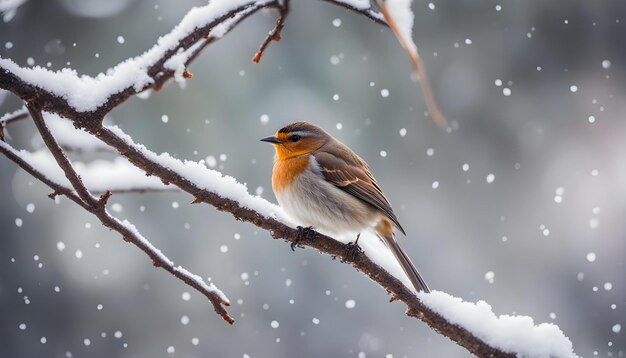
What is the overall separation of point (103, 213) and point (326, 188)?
2.00m

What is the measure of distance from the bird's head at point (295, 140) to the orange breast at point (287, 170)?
0.06 m

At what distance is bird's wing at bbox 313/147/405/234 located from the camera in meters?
3.51

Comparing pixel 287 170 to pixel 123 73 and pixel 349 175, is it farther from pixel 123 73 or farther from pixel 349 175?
pixel 123 73

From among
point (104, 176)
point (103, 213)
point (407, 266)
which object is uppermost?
point (407, 266)

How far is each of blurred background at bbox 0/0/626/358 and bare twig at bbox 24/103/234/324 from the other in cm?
692

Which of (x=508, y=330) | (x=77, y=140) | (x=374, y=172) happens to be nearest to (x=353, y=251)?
(x=508, y=330)

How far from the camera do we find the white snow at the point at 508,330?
6.32 feet

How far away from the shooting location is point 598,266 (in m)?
10.1

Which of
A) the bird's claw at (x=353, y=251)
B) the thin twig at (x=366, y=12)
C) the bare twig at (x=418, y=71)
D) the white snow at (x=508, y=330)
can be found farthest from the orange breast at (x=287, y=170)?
the bare twig at (x=418, y=71)

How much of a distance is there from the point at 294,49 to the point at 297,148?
6.55m

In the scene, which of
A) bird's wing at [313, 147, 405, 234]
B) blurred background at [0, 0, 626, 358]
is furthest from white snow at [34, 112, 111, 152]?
blurred background at [0, 0, 626, 358]

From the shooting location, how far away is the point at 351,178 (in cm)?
367

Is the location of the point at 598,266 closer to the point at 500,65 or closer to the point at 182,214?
the point at 500,65

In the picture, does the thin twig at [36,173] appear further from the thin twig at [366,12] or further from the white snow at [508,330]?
the white snow at [508,330]
